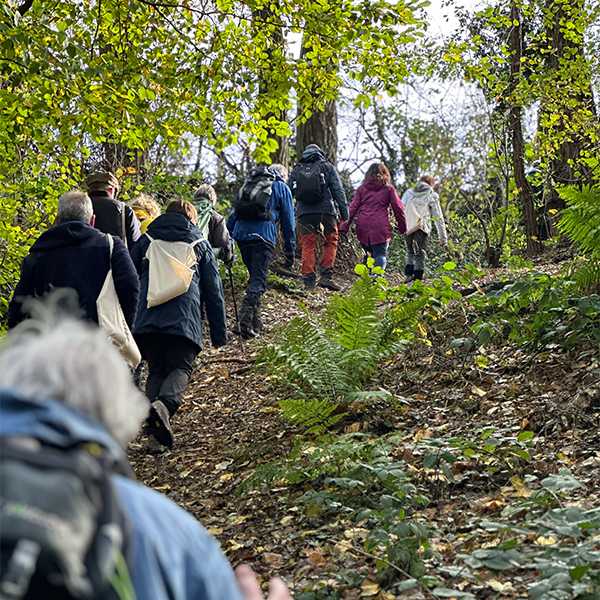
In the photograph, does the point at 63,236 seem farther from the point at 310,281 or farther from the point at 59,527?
the point at 310,281

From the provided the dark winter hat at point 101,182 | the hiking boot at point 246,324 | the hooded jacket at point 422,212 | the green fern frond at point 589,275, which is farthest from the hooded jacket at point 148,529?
the hooded jacket at point 422,212

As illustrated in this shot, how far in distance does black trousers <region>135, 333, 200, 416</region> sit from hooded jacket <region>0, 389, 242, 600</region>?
14.3ft

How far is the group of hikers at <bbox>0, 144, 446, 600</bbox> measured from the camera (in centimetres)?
90

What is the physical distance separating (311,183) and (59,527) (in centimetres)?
1015

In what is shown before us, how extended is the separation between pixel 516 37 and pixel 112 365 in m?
12.2

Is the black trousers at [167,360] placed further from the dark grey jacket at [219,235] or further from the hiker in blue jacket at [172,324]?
the dark grey jacket at [219,235]

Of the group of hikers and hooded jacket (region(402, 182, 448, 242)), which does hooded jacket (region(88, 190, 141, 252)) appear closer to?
the group of hikers

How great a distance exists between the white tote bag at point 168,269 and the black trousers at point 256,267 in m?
3.22

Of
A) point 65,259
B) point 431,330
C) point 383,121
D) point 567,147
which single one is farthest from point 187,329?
point 383,121

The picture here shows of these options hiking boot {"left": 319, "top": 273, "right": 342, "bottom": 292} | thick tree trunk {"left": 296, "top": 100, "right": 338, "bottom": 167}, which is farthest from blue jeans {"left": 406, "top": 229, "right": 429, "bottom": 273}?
thick tree trunk {"left": 296, "top": 100, "right": 338, "bottom": 167}

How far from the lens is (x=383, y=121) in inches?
804

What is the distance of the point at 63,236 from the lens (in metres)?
4.76

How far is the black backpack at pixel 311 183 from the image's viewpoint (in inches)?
424

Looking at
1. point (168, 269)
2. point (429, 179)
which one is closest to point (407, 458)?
point (168, 269)
